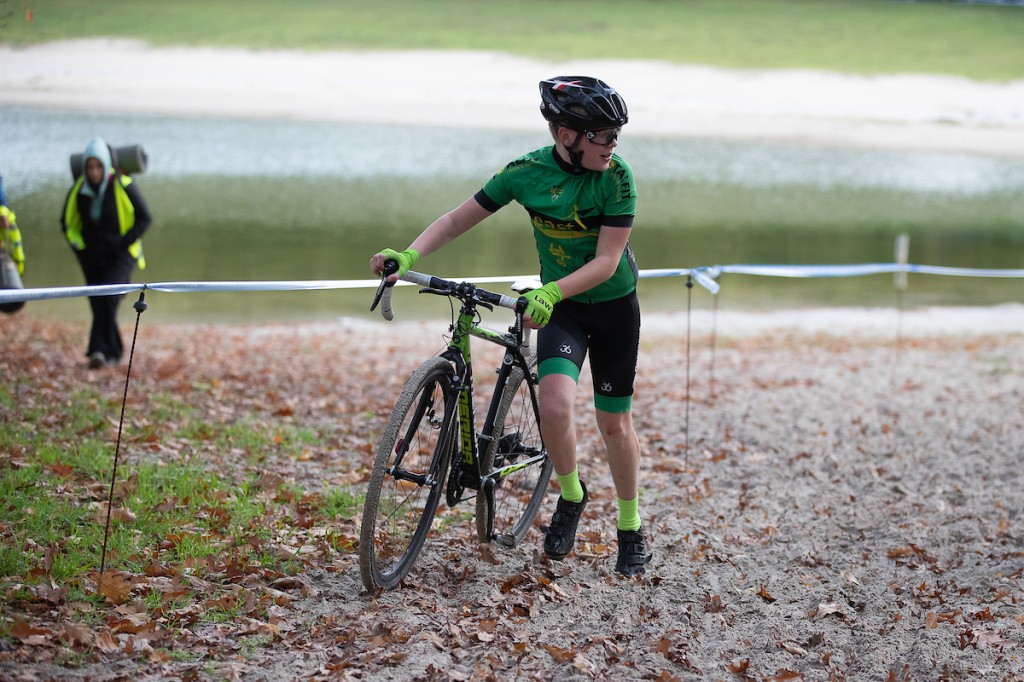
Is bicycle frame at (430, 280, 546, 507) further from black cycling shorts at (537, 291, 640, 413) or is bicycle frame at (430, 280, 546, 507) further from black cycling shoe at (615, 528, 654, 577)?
black cycling shoe at (615, 528, 654, 577)

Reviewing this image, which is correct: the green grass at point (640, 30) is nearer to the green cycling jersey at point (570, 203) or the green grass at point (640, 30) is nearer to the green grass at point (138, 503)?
the green grass at point (138, 503)

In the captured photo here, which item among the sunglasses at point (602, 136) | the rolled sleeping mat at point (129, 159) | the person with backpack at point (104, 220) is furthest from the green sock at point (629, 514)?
the rolled sleeping mat at point (129, 159)

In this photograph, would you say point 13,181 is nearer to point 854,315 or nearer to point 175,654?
point 854,315

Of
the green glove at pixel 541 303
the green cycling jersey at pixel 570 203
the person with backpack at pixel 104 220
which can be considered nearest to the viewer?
the green glove at pixel 541 303

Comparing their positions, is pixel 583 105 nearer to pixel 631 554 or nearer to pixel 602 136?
pixel 602 136

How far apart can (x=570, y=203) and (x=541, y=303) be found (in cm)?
49

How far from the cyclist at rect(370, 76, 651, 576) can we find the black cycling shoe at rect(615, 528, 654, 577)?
17mm

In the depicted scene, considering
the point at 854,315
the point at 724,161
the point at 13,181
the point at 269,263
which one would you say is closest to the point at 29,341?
the point at 269,263

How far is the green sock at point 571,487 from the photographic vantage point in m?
4.59

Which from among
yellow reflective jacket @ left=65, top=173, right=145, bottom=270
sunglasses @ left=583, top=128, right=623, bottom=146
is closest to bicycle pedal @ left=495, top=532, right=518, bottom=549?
sunglasses @ left=583, top=128, right=623, bottom=146

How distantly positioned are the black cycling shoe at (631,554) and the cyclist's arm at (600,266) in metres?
1.29

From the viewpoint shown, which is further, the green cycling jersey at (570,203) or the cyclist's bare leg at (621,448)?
the cyclist's bare leg at (621,448)

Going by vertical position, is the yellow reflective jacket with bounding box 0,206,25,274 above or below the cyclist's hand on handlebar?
above

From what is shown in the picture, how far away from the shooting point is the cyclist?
4.04 metres
